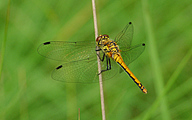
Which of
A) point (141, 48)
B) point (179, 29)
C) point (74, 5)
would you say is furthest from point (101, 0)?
point (141, 48)

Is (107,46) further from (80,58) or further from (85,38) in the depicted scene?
(85,38)

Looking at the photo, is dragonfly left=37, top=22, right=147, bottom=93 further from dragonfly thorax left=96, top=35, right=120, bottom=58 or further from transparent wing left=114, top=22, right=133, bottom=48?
transparent wing left=114, top=22, right=133, bottom=48

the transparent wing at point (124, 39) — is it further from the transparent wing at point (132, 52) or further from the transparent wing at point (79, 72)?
the transparent wing at point (79, 72)

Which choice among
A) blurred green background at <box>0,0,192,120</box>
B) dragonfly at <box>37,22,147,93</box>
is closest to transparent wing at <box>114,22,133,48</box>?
dragonfly at <box>37,22,147,93</box>

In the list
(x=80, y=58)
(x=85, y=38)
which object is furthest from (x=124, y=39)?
(x=85, y=38)

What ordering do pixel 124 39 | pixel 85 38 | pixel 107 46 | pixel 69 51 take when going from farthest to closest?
pixel 85 38, pixel 124 39, pixel 107 46, pixel 69 51

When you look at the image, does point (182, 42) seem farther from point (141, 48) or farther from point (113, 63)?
point (113, 63)
